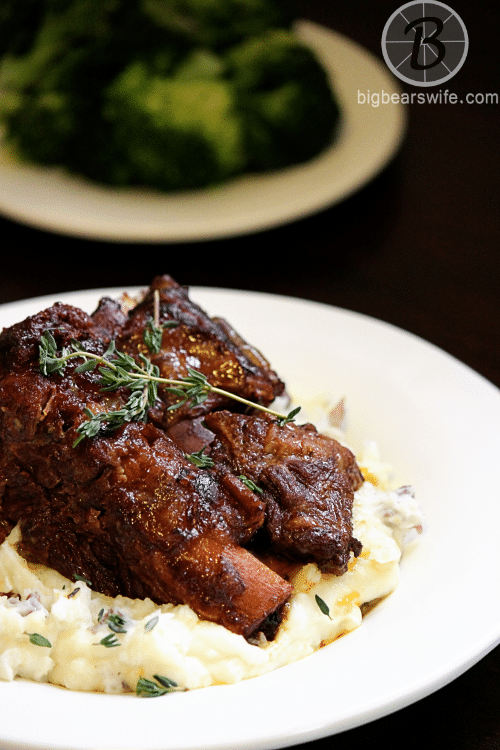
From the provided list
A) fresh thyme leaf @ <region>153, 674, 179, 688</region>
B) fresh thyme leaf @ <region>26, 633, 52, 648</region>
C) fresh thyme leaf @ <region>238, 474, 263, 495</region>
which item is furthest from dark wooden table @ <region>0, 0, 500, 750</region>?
fresh thyme leaf @ <region>26, 633, 52, 648</region>

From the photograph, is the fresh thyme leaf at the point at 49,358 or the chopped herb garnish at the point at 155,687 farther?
the fresh thyme leaf at the point at 49,358

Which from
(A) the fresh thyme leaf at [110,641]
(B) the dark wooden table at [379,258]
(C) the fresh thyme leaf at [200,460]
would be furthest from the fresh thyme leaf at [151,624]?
(B) the dark wooden table at [379,258]

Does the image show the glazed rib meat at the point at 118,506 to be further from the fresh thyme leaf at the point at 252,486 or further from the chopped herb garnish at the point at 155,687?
the chopped herb garnish at the point at 155,687

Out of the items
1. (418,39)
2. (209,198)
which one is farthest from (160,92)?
(418,39)

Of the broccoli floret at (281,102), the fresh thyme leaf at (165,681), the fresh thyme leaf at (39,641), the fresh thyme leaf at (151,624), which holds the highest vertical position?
the broccoli floret at (281,102)

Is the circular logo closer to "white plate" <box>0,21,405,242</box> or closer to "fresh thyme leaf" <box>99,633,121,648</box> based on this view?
"white plate" <box>0,21,405,242</box>

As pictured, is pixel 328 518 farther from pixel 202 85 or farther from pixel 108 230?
pixel 202 85

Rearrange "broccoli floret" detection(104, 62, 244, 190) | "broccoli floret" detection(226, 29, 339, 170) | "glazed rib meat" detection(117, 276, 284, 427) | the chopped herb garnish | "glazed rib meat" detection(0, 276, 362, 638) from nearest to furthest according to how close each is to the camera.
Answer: the chopped herb garnish → "glazed rib meat" detection(0, 276, 362, 638) → "glazed rib meat" detection(117, 276, 284, 427) → "broccoli floret" detection(104, 62, 244, 190) → "broccoli floret" detection(226, 29, 339, 170)
